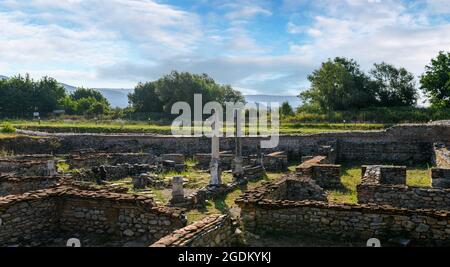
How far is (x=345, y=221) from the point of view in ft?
30.0

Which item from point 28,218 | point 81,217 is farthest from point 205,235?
point 28,218

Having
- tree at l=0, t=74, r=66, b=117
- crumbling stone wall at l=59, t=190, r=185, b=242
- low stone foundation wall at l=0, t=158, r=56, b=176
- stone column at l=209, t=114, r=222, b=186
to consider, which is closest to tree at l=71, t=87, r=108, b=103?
tree at l=0, t=74, r=66, b=117

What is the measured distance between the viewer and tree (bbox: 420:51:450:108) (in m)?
48.1

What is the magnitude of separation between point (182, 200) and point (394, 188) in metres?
6.82

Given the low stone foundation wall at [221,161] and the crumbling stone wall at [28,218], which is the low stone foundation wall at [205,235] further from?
the low stone foundation wall at [221,161]

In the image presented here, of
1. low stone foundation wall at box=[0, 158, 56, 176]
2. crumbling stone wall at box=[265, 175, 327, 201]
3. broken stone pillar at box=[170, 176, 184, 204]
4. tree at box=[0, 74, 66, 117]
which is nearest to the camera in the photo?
crumbling stone wall at box=[265, 175, 327, 201]

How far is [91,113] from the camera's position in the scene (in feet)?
227

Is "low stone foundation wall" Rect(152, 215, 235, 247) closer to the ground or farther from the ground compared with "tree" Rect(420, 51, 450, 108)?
closer to the ground

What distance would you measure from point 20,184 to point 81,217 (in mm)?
5113

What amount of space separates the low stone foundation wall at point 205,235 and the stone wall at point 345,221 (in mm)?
1487

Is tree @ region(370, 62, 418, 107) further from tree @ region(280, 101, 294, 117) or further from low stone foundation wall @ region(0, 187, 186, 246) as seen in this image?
low stone foundation wall @ region(0, 187, 186, 246)

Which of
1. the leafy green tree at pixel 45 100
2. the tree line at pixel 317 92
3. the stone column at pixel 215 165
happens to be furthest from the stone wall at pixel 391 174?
the leafy green tree at pixel 45 100

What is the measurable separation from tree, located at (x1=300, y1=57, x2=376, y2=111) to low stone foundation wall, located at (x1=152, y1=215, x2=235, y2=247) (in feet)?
150

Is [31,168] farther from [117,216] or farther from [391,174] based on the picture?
[391,174]
